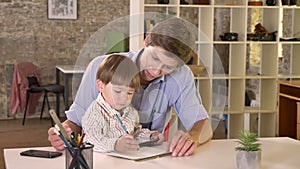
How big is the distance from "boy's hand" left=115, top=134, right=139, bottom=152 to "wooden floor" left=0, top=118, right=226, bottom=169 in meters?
3.43

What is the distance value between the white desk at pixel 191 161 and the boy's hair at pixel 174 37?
0.39m

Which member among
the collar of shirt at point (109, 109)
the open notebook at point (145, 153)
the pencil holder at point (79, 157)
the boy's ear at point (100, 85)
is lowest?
the open notebook at point (145, 153)

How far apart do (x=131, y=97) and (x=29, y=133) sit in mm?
4996

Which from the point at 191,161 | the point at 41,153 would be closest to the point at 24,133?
the point at 41,153

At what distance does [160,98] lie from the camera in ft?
6.89

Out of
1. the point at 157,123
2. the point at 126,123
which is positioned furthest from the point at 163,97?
the point at 126,123

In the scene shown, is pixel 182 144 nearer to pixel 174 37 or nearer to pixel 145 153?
pixel 145 153

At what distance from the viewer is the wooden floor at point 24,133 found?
19.7 ft

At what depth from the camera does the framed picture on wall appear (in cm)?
765

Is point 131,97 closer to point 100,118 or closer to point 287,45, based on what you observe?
point 100,118

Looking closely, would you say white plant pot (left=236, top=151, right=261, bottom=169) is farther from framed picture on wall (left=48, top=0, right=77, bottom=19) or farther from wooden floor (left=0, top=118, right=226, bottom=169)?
framed picture on wall (left=48, top=0, right=77, bottom=19)

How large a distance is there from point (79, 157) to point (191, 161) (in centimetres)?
48

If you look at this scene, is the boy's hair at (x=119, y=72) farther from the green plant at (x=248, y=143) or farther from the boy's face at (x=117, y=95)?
the green plant at (x=248, y=143)

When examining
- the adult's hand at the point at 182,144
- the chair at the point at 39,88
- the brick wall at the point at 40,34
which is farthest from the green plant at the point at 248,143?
the brick wall at the point at 40,34
